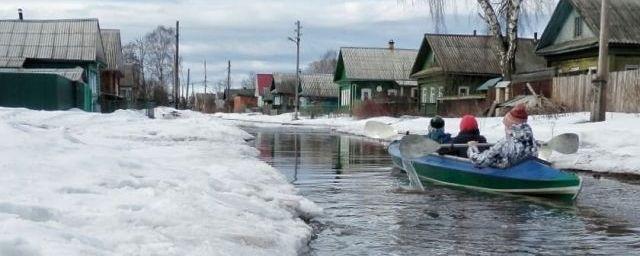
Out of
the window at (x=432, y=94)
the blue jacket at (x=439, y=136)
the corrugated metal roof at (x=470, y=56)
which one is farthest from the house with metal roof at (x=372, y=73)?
the blue jacket at (x=439, y=136)

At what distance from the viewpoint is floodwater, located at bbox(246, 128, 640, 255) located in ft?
23.8

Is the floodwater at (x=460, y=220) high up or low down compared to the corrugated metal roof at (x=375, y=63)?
down

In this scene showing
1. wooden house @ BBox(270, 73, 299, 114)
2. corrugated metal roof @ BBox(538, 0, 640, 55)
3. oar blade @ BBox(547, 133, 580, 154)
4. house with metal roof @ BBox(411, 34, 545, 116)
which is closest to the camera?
oar blade @ BBox(547, 133, 580, 154)

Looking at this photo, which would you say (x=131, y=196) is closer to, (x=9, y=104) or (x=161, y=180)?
(x=161, y=180)

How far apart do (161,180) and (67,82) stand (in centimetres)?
2770

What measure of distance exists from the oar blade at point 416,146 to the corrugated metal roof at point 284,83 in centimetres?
7861

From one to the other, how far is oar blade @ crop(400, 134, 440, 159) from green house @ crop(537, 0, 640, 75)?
19.3m

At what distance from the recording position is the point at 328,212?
938cm

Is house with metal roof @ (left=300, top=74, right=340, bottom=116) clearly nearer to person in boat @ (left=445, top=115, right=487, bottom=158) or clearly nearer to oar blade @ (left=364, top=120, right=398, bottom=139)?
oar blade @ (left=364, top=120, right=398, bottom=139)

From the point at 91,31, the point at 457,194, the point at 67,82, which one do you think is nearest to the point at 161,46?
the point at 91,31

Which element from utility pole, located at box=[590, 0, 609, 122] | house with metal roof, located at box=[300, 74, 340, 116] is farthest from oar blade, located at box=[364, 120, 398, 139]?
house with metal roof, located at box=[300, 74, 340, 116]

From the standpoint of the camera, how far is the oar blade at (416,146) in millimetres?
12297

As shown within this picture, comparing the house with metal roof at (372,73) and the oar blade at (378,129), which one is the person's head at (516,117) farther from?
the house with metal roof at (372,73)

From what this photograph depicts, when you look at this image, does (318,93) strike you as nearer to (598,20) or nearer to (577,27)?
(577,27)
